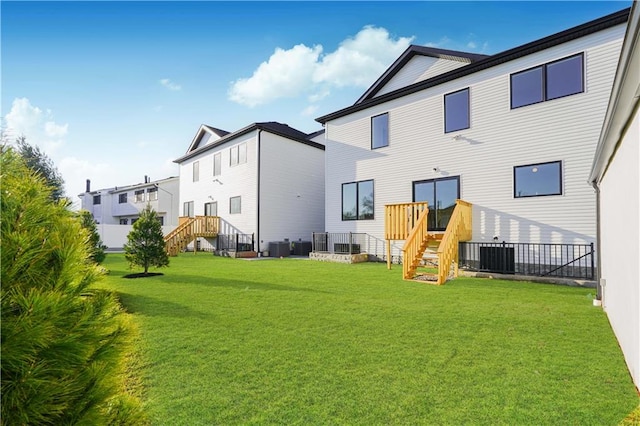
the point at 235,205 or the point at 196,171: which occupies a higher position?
the point at 196,171

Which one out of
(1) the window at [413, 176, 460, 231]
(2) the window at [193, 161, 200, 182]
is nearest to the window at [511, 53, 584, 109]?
(1) the window at [413, 176, 460, 231]

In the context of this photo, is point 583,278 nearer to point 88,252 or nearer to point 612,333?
point 612,333

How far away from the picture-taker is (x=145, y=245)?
→ 10.6 metres

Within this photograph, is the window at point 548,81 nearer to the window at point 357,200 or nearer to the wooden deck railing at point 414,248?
the wooden deck railing at point 414,248

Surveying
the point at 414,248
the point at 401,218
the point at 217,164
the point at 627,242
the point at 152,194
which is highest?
the point at 217,164

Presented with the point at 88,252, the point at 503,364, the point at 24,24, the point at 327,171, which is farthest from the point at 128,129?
the point at 327,171

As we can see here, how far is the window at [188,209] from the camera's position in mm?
24644

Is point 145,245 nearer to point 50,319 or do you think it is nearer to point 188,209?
point 50,319

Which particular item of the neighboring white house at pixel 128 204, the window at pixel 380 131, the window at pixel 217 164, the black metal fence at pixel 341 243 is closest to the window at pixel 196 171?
the window at pixel 217 164

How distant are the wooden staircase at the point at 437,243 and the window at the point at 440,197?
97 cm

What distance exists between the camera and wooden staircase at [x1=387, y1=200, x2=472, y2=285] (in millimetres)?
9158

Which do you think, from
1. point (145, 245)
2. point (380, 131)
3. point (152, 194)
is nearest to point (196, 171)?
point (152, 194)

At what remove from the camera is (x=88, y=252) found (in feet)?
4.63

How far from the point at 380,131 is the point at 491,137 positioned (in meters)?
4.88
